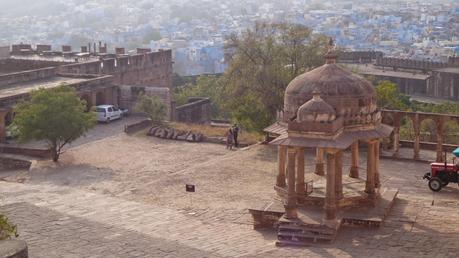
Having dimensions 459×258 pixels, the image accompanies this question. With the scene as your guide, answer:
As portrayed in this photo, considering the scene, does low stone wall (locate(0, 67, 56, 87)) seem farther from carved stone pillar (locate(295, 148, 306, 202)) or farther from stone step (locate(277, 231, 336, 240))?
stone step (locate(277, 231, 336, 240))

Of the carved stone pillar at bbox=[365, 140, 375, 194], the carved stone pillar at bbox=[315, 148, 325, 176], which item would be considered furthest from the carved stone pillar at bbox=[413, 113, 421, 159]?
the carved stone pillar at bbox=[365, 140, 375, 194]

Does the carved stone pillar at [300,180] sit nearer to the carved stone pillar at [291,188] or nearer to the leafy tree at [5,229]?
the carved stone pillar at [291,188]

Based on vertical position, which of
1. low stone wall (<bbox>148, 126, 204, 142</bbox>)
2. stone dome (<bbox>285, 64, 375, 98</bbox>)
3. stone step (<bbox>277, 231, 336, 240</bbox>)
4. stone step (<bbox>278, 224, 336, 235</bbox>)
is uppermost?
stone dome (<bbox>285, 64, 375, 98</bbox>)

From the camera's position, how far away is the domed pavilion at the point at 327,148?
16828mm

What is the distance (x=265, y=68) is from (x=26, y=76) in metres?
13.8

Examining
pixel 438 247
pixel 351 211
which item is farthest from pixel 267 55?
pixel 438 247

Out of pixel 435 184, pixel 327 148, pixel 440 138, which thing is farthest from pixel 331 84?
pixel 440 138

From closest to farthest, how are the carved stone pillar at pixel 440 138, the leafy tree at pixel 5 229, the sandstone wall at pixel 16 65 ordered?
the leafy tree at pixel 5 229 < the carved stone pillar at pixel 440 138 < the sandstone wall at pixel 16 65

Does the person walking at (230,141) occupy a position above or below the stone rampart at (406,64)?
below

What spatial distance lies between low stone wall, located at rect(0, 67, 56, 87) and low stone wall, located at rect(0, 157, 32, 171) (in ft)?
29.9

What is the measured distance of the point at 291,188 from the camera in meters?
17.2

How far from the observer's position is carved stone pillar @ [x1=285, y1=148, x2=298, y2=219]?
1719 cm

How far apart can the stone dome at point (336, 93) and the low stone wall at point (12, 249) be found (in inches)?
297

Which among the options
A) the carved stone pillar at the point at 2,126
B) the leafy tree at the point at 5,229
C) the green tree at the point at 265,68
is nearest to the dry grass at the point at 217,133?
the green tree at the point at 265,68
